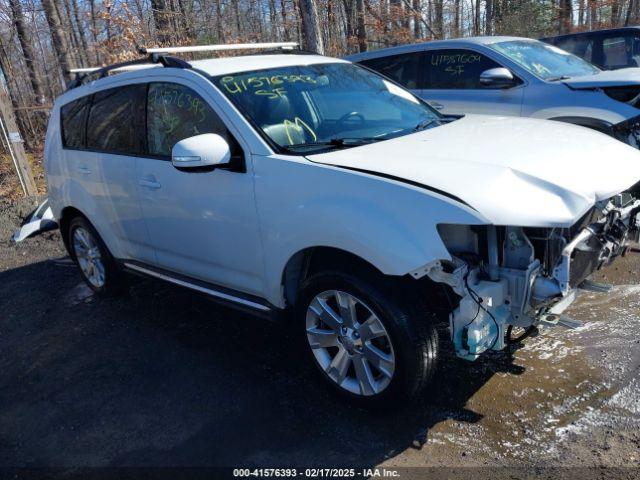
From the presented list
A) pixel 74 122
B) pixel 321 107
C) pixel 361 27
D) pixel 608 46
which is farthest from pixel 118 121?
pixel 361 27

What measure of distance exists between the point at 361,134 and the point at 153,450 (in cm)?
218

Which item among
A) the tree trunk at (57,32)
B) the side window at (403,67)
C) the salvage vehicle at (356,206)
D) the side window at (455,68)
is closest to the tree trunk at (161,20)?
the tree trunk at (57,32)

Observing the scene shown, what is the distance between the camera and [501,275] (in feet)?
9.17

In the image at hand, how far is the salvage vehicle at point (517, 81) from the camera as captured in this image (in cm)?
598

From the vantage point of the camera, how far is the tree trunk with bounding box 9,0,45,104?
51.5ft

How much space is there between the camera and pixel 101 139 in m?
4.70

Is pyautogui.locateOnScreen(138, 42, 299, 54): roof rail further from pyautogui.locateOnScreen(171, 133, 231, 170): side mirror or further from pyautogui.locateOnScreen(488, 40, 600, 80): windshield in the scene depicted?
pyautogui.locateOnScreen(488, 40, 600, 80): windshield

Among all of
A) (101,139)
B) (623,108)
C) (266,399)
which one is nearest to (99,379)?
(266,399)

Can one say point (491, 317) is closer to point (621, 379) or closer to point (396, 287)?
point (396, 287)

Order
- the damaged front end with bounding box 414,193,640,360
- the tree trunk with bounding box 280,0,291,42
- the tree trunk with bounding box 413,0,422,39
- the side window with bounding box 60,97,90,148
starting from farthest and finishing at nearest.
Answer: the tree trunk with bounding box 280,0,291,42 → the tree trunk with bounding box 413,0,422,39 → the side window with bounding box 60,97,90,148 → the damaged front end with bounding box 414,193,640,360

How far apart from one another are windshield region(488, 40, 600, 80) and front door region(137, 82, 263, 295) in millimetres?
4394

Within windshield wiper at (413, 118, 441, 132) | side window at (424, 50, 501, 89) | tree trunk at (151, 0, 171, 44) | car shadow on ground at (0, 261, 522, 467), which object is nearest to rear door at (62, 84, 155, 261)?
car shadow on ground at (0, 261, 522, 467)

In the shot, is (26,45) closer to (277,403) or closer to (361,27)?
(361,27)

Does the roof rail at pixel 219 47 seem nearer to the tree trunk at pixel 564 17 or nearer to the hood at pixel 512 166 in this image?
the hood at pixel 512 166
